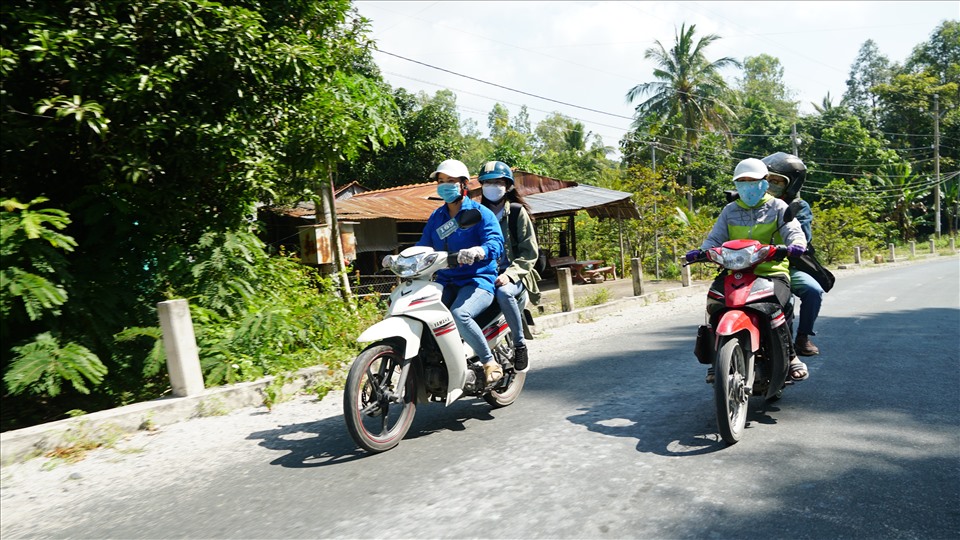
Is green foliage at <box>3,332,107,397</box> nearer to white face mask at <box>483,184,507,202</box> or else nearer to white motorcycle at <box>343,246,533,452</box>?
white motorcycle at <box>343,246,533,452</box>

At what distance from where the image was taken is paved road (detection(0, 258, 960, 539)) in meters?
3.49

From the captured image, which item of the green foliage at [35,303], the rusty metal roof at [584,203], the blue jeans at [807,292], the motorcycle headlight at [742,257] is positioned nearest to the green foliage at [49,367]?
the green foliage at [35,303]

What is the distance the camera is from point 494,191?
638cm

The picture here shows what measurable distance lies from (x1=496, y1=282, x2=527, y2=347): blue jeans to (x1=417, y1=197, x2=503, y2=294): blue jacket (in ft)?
0.43

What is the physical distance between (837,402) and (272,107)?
19.7 feet

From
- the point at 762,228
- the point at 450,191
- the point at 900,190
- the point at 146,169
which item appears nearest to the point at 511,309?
the point at 450,191

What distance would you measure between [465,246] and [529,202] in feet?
59.3

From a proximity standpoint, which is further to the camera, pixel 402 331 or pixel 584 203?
pixel 584 203

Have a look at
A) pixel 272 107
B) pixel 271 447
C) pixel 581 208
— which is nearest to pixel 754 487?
pixel 271 447

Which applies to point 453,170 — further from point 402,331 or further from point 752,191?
point 752,191

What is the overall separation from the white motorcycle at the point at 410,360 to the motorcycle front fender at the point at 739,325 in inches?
66.3

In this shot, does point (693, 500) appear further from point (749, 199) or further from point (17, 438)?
point (17, 438)

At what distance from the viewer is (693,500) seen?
145 inches

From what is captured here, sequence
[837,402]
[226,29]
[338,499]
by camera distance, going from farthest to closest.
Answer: [226,29] → [837,402] → [338,499]
